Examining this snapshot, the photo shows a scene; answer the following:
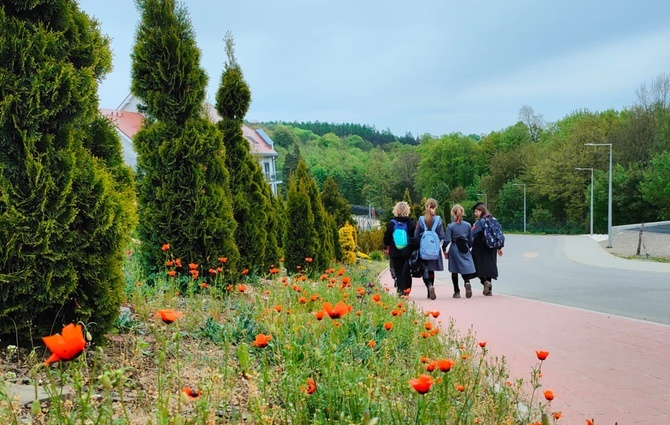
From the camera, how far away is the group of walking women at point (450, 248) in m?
10.5

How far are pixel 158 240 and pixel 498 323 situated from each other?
5.13 meters

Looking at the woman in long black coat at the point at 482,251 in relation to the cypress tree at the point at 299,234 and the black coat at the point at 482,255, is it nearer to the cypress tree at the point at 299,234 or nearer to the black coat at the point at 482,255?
the black coat at the point at 482,255

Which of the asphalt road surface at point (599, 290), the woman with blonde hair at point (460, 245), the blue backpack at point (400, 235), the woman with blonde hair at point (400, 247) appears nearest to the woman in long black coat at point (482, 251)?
the woman with blonde hair at point (460, 245)

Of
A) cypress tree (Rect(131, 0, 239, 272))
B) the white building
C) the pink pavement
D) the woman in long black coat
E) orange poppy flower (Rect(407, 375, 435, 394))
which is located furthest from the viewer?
the white building

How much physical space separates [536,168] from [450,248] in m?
63.0

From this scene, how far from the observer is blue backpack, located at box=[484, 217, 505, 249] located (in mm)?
11180

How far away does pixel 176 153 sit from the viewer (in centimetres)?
821

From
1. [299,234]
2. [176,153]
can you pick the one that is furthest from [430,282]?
[176,153]

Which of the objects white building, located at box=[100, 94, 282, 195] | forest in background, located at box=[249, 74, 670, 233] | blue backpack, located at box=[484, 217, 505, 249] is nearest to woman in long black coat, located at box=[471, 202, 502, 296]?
blue backpack, located at box=[484, 217, 505, 249]

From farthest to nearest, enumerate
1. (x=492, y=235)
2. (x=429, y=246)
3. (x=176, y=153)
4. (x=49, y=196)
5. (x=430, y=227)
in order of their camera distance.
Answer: (x=492, y=235)
(x=430, y=227)
(x=429, y=246)
(x=176, y=153)
(x=49, y=196)

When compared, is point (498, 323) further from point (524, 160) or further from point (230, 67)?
point (524, 160)

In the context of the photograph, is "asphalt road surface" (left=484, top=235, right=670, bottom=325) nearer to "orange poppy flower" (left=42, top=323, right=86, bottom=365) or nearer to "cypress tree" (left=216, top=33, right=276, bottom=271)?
"cypress tree" (left=216, top=33, right=276, bottom=271)

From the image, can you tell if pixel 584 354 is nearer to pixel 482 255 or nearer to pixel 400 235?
pixel 400 235

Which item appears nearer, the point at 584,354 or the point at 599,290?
the point at 584,354
